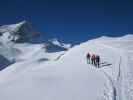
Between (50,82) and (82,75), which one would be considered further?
(82,75)

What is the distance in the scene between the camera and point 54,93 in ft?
50.4

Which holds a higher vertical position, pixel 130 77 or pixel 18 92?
pixel 18 92

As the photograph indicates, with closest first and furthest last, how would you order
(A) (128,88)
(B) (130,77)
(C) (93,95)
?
(C) (93,95) < (A) (128,88) < (B) (130,77)

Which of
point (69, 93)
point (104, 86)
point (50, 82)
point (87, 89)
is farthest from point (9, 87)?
point (104, 86)

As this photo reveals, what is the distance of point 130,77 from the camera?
20016mm

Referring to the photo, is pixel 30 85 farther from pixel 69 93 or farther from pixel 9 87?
pixel 69 93

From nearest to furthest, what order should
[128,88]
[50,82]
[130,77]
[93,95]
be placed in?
[93,95] → [128,88] → [50,82] → [130,77]

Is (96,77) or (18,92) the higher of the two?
(18,92)

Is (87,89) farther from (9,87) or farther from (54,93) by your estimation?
(9,87)

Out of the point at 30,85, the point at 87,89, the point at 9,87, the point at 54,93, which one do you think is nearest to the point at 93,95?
the point at 87,89

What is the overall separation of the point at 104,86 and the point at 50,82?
4.17m

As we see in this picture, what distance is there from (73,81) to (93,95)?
3830 millimetres

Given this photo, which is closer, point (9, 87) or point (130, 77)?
point (9, 87)

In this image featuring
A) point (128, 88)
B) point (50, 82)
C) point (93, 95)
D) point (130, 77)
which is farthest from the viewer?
point (130, 77)
